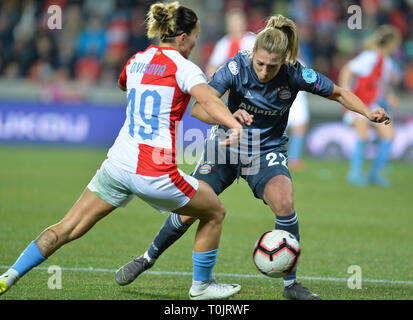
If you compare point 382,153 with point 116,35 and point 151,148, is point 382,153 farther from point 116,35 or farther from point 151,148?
point 116,35

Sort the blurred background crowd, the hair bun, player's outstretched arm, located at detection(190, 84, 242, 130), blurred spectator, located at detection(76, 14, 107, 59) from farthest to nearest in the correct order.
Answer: blurred spectator, located at detection(76, 14, 107, 59) < the blurred background crowd < the hair bun < player's outstretched arm, located at detection(190, 84, 242, 130)

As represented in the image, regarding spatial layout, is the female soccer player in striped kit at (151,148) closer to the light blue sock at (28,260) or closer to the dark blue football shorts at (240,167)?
the light blue sock at (28,260)

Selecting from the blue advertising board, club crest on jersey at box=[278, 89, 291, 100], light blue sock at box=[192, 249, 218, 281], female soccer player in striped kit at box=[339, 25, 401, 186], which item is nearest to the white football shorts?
light blue sock at box=[192, 249, 218, 281]

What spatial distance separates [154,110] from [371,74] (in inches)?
353

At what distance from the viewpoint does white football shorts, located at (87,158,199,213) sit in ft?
15.2

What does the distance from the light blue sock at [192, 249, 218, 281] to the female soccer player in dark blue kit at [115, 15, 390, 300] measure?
0.50 metres

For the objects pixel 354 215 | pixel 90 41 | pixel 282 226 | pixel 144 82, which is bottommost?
pixel 354 215

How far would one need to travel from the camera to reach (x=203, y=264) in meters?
5.12

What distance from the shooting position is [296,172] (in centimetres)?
1423

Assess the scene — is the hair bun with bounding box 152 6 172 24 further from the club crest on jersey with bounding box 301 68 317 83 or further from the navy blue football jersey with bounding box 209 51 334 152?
the club crest on jersey with bounding box 301 68 317 83

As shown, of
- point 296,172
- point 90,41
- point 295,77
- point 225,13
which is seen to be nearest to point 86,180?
point 296,172

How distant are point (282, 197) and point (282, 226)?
22 cm

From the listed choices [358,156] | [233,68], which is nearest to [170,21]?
[233,68]
